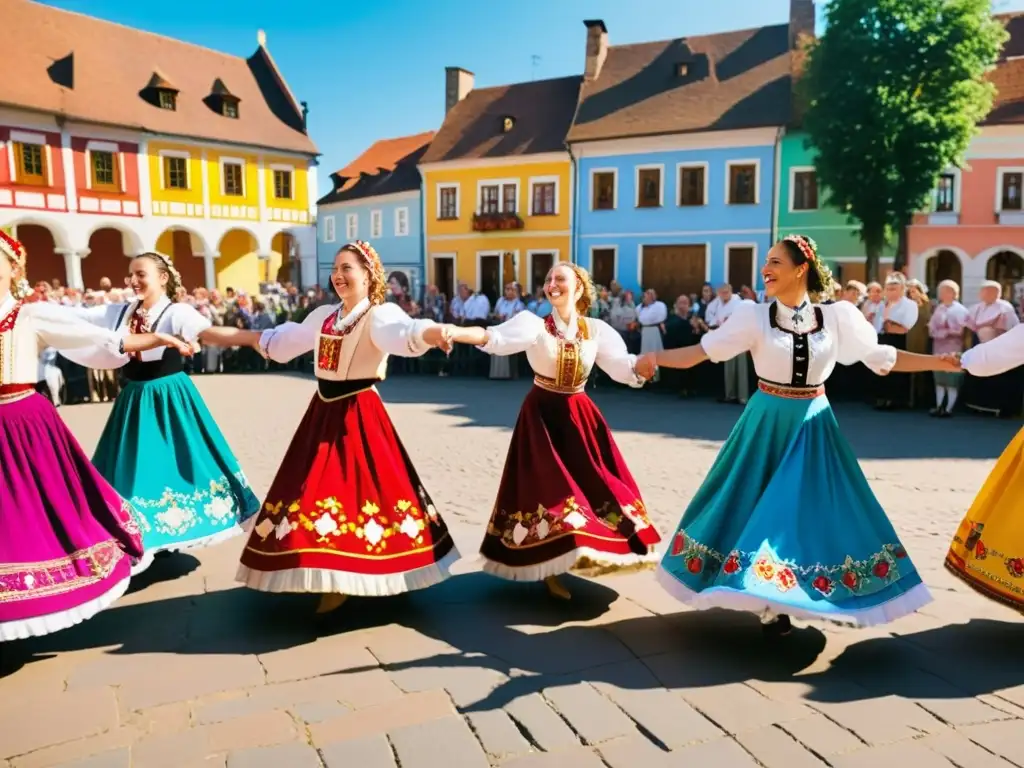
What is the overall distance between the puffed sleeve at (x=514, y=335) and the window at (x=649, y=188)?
2509 cm

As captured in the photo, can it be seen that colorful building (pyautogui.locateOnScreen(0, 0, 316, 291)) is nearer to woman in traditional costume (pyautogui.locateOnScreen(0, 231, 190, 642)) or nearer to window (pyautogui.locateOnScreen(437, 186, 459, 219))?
window (pyautogui.locateOnScreen(437, 186, 459, 219))

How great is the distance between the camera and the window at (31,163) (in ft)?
90.0

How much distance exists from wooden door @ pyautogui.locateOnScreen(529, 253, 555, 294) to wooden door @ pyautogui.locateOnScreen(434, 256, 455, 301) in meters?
3.59

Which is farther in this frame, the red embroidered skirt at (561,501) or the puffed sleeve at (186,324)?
the puffed sleeve at (186,324)

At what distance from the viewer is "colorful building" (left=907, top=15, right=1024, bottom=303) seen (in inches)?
998

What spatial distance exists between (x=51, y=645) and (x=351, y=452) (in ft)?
5.64

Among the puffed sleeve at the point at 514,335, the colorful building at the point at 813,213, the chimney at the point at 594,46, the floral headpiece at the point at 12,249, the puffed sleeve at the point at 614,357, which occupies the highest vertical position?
the chimney at the point at 594,46

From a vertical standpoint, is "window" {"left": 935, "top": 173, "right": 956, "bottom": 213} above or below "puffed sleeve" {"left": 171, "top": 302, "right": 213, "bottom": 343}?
above

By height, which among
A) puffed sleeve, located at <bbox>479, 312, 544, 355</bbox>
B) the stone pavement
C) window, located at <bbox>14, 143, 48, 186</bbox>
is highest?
window, located at <bbox>14, 143, 48, 186</bbox>

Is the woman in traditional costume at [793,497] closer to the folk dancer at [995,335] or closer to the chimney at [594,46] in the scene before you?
the folk dancer at [995,335]

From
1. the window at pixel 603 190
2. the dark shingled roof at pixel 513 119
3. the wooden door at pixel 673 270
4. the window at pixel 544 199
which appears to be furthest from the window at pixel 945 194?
the window at pixel 544 199

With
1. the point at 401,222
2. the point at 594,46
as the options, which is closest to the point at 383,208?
the point at 401,222

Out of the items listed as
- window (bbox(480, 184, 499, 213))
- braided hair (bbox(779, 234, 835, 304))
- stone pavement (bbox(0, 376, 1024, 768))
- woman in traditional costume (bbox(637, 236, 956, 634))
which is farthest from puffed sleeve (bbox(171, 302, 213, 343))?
window (bbox(480, 184, 499, 213))

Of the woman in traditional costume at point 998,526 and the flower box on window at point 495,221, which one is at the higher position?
the flower box on window at point 495,221
